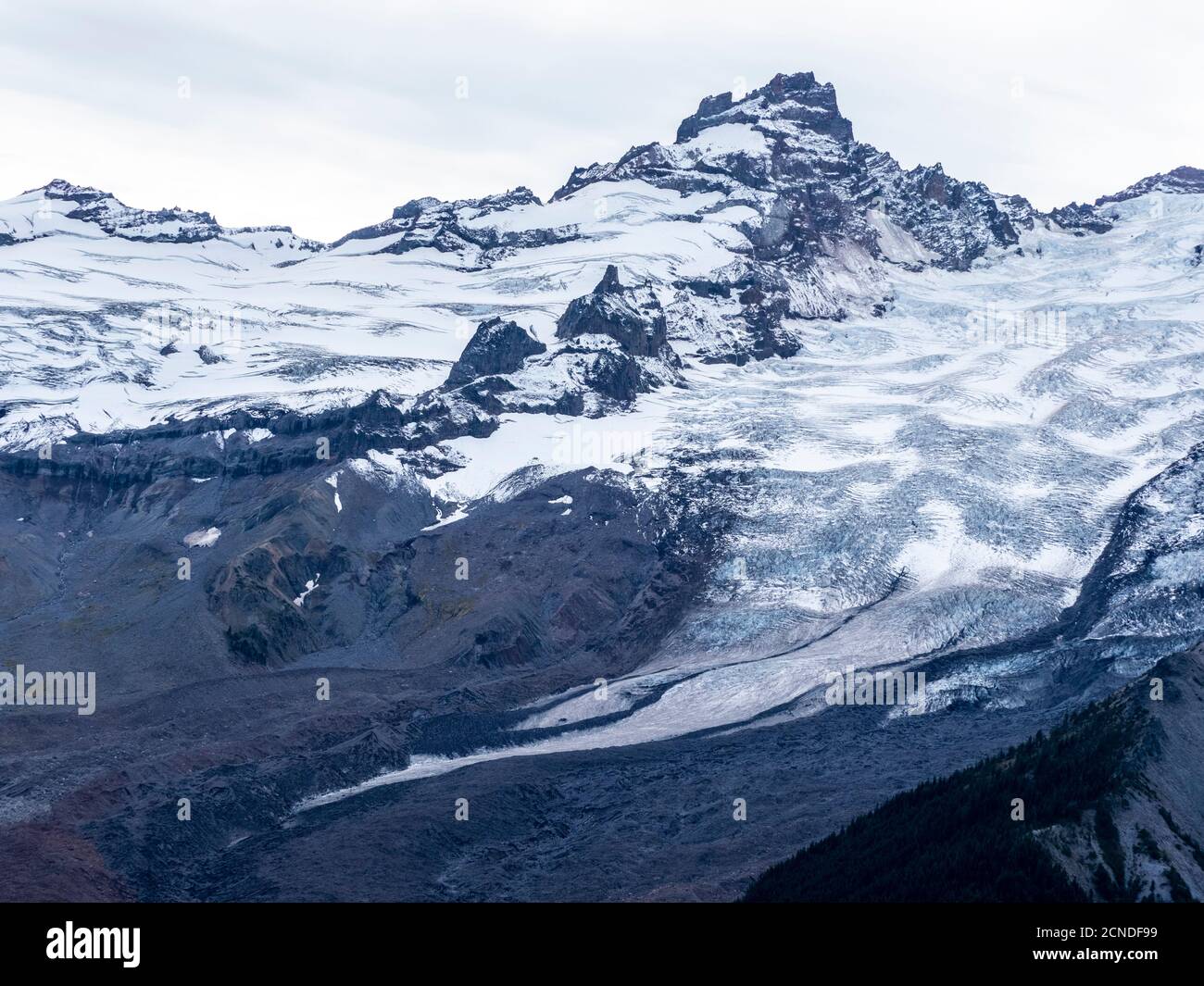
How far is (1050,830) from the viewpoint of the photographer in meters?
78.8

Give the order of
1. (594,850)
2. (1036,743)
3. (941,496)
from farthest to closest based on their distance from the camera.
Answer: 1. (941,496)
2. (594,850)
3. (1036,743)

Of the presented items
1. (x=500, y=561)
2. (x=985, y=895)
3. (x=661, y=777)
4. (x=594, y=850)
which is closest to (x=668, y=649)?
(x=500, y=561)

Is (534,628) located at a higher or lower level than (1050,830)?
higher

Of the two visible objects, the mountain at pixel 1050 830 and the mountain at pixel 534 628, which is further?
the mountain at pixel 534 628

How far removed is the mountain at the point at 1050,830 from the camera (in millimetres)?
77125

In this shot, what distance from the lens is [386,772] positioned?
122m

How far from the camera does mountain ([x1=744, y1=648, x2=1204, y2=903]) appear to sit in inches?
3036

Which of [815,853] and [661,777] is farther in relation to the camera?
[661,777]

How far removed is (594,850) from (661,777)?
47.3 feet

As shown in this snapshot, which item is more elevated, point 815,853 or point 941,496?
point 941,496

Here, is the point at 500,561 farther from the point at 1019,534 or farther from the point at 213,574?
the point at 1019,534

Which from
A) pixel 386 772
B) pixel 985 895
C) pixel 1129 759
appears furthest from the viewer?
pixel 386 772

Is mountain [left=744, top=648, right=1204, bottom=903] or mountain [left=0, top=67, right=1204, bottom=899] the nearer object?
mountain [left=744, top=648, right=1204, bottom=903]

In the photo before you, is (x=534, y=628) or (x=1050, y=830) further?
(x=534, y=628)
